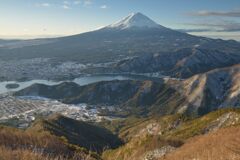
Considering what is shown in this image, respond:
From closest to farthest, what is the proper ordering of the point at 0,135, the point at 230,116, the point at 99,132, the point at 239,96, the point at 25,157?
the point at 25,157 < the point at 0,135 < the point at 230,116 < the point at 99,132 < the point at 239,96

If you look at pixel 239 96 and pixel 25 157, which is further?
pixel 239 96

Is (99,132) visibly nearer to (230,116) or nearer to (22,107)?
(230,116)

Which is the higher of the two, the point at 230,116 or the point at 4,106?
the point at 230,116

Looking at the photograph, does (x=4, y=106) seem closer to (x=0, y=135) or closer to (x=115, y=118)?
(x=115, y=118)

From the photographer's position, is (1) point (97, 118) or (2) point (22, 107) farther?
(2) point (22, 107)

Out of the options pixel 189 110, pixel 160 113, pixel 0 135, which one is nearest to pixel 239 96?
pixel 189 110

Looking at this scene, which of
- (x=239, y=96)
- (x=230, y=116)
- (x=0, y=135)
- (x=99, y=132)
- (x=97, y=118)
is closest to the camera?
(x=0, y=135)

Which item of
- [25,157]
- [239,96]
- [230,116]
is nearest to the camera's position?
[25,157]

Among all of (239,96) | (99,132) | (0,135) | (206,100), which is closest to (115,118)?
(206,100)

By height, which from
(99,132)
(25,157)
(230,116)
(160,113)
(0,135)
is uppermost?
(25,157)
